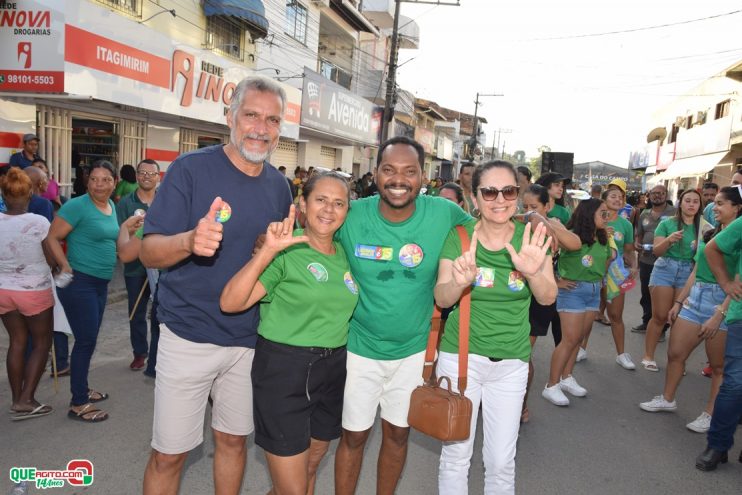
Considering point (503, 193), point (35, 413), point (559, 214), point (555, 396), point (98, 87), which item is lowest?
point (35, 413)

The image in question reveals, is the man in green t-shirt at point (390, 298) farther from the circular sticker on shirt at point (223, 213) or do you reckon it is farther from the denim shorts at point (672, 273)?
the denim shorts at point (672, 273)

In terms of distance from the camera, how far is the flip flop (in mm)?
3904

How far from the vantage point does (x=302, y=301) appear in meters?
2.41

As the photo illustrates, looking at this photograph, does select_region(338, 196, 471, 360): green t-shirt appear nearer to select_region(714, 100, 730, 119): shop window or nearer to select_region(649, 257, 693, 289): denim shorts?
select_region(649, 257, 693, 289): denim shorts

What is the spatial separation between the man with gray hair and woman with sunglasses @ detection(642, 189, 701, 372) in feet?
16.4

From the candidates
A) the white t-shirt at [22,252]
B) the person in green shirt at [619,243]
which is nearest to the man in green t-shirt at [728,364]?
the person in green shirt at [619,243]

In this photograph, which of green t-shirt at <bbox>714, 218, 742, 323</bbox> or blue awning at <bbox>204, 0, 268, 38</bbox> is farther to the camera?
blue awning at <bbox>204, 0, 268, 38</bbox>

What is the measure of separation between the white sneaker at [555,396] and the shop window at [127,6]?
31.5 feet

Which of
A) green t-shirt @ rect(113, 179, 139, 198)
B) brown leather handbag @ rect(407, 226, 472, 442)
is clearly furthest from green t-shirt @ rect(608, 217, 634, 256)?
green t-shirt @ rect(113, 179, 139, 198)

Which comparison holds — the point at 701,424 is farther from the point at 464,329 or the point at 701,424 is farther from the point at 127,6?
the point at 127,6

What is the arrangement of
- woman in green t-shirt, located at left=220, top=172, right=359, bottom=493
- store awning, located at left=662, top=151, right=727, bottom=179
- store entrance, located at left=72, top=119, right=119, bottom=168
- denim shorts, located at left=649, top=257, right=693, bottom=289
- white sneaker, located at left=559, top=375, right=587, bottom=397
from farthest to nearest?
store awning, located at left=662, top=151, right=727, bottom=179 → store entrance, located at left=72, top=119, right=119, bottom=168 → denim shorts, located at left=649, top=257, right=693, bottom=289 → white sneaker, located at left=559, top=375, right=587, bottom=397 → woman in green t-shirt, located at left=220, top=172, right=359, bottom=493

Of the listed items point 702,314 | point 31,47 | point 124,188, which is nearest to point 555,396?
point 702,314

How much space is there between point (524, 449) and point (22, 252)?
4.02 metres

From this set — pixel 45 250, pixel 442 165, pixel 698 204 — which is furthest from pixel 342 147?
pixel 442 165
